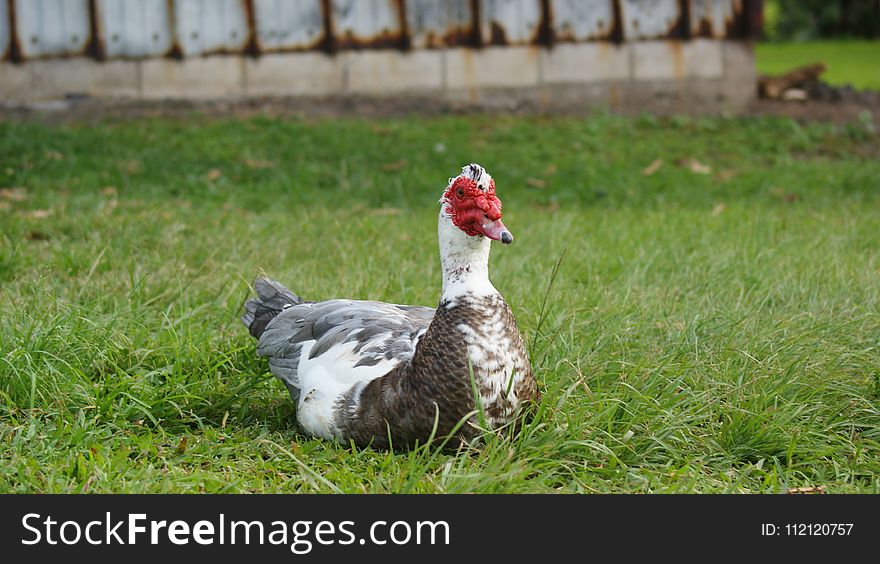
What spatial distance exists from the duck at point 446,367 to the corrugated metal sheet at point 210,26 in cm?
769

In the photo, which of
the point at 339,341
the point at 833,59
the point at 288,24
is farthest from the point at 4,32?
the point at 833,59

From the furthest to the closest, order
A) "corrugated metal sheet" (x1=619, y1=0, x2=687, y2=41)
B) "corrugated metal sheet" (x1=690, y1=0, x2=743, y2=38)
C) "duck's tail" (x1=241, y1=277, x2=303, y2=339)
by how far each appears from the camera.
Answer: "corrugated metal sheet" (x1=690, y1=0, x2=743, y2=38) → "corrugated metal sheet" (x1=619, y1=0, x2=687, y2=41) → "duck's tail" (x1=241, y1=277, x2=303, y2=339)

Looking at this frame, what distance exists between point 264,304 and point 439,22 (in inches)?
290

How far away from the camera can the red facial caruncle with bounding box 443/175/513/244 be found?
148 inches

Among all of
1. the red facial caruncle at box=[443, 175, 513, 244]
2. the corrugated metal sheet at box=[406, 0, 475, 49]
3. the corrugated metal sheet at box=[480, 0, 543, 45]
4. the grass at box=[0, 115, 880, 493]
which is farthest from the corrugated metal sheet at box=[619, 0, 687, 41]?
the red facial caruncle at box=[443, 175, 513, 244]

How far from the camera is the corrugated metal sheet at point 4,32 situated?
10719 millimetres

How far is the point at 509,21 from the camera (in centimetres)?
1160

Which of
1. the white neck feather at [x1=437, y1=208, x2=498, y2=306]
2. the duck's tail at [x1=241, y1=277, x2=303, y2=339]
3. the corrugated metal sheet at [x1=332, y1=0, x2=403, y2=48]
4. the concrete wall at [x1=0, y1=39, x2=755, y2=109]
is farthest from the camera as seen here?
the corrugated metal sheet at [x1=332, y1=0, x2=403, y2=48]

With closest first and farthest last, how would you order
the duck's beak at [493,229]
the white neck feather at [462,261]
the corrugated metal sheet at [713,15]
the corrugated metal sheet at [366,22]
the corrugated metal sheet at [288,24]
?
1. the duck's beak at [493,229]
2. the white neck feather at [462,261]
3. the corrugated metal sheet at [288,24]
4. the corrugated metal sheet at [366,22]
5. the corrugated metal sheet at [713,15]

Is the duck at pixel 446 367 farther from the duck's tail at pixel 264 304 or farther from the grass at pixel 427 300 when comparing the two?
the duck's tail at pixel 264 304

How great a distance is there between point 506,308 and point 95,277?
2.75 m

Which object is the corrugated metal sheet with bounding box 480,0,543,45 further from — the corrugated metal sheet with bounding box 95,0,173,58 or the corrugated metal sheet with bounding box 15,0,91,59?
the corrugated metal sheet with bounding box 15,0,91,59

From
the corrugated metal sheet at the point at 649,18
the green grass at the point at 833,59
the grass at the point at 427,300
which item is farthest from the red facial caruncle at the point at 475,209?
the green grass at the point at 833,59

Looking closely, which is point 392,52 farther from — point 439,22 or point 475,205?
point 475,205
